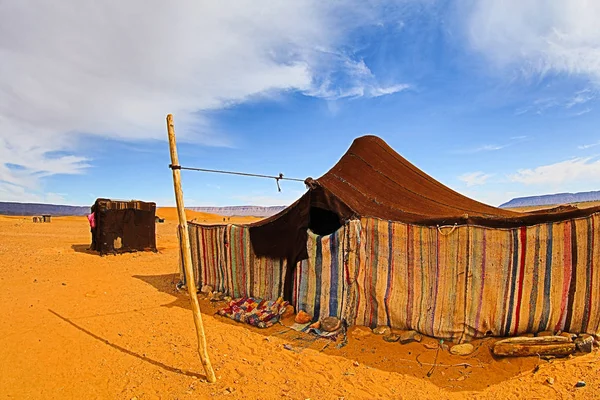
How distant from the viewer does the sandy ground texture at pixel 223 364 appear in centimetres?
404

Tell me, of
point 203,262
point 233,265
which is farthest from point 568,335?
point 203,262

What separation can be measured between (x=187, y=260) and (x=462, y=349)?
3650 mm

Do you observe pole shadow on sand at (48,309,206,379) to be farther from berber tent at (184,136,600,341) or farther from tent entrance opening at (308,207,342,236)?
tent entrance opening at (308,207,342,236)

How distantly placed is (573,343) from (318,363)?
3043 mm

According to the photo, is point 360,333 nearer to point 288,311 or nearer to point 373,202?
point 288,311

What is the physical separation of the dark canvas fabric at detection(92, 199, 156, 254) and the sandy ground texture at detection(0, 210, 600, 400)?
6.62 meters

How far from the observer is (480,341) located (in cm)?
496

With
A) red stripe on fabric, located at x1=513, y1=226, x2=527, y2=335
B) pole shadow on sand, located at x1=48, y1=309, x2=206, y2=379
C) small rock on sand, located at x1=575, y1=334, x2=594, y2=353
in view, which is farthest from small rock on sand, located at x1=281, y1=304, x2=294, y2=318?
small rock on sand, located at x1=575, y1=334, x2=594, y2=353

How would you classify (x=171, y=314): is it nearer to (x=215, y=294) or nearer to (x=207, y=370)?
(x=215, y=294)

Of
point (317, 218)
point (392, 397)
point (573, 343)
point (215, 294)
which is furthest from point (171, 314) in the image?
point (573, 343)

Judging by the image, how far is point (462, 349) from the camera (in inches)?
191

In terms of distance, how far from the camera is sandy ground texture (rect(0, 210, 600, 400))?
4035 mm

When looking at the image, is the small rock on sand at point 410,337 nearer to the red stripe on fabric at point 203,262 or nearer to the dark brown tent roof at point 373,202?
the dark brown tent roof at point 373,202

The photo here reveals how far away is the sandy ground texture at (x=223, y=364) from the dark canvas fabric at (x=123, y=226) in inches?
261
